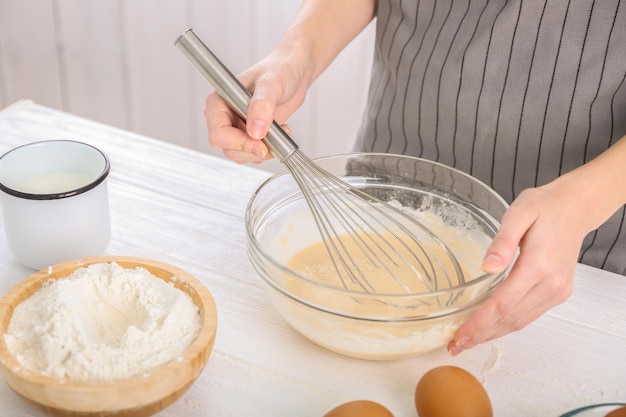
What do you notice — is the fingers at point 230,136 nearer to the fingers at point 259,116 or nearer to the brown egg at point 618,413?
the fingers at point 259,116

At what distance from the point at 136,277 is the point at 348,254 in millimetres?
263

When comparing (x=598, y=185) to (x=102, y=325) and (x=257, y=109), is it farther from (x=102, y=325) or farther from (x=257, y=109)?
(x=102, y=325)

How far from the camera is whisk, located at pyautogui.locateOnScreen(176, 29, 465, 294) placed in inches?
36.9

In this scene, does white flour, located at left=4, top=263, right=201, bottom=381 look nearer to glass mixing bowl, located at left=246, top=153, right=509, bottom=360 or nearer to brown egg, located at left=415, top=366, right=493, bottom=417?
glass mixing bowl, located at left=246, top=153, right=509, bottom=360

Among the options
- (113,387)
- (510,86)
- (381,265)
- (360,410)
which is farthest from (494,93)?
(113,387)

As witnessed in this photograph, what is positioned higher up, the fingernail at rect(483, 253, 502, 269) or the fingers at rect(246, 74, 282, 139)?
the fingers at rect(246, 74, 282, 139)

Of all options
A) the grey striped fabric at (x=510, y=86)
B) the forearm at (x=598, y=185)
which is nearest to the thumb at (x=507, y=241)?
the forearm at (x=598, y=185)

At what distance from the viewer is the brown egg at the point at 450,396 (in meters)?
0.76

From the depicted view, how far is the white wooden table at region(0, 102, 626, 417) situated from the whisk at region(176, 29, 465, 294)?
0.10 meters

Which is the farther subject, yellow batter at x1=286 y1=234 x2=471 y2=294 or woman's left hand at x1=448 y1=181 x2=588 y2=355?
yellow batter at x1=286 y1=234 x2=471 y2=294

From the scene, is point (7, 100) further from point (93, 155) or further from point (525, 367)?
point (525, 367)

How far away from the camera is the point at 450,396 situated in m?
0.77

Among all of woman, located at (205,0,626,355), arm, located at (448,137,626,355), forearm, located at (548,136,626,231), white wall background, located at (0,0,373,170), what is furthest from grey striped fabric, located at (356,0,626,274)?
white wall background, located at (0,0,373,170)

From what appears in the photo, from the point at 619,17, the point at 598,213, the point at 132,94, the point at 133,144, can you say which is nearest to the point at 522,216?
the point at 598,213
